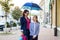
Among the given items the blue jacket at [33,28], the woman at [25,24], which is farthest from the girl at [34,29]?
the woman at [25,24]

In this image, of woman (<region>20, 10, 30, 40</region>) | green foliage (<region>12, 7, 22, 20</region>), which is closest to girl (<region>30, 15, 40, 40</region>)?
woman (<region>20, 10, 30, 40</region>)

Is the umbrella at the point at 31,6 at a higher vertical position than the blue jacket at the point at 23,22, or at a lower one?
higher

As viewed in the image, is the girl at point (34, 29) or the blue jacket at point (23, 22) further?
the girl at point (34, 29)

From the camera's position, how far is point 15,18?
34.2 meters

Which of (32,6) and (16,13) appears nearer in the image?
(32,6)

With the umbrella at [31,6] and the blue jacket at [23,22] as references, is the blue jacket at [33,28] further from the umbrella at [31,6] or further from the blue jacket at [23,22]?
the umbrella at [31,6]

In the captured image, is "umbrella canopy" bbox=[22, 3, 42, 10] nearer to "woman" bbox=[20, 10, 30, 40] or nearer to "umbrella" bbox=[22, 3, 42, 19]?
"umbrella" bbox=[22, 3, 42, 19]

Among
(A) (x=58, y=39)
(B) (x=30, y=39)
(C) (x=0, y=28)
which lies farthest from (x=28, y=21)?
(C) (x=0, y=28)

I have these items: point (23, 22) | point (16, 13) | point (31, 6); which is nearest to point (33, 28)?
point (23, 22)

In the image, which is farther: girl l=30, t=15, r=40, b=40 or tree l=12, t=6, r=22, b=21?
tree l=12, t=6, r=22, b=21

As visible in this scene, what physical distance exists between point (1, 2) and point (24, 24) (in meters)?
14.7

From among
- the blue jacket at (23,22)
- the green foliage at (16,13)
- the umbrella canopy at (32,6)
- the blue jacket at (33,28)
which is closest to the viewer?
the blue jacket at (23,22)

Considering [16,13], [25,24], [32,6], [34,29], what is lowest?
[16,13]

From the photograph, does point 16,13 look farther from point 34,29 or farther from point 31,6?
point 34,29
